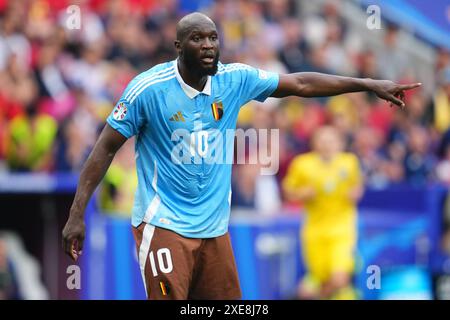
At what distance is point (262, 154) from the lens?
1467 cm

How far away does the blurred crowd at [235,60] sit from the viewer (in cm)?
1420

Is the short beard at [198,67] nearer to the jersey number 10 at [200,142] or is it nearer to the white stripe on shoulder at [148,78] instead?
the white stripe on shoulder at [148,78]

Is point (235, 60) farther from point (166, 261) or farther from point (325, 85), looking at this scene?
point (166, 261)

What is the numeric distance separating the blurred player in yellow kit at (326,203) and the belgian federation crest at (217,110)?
232 inches

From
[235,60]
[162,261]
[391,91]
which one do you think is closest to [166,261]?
[162,261]

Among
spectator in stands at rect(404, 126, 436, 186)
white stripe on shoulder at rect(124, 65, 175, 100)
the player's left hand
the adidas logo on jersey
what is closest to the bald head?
white stripe on shoulder at rect(124, 65, 175, 100)

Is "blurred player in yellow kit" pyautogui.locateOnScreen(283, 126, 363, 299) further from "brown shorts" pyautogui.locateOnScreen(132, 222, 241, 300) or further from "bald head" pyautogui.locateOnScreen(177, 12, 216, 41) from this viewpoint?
"bald head" pyautogui.locateOnScreen(177, 12, 216, 41)

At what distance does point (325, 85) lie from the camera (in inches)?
319

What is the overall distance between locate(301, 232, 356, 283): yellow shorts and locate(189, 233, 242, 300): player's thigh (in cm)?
571

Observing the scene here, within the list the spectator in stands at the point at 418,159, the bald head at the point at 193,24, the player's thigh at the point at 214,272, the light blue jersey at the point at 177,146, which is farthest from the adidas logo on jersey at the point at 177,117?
the spectator in stands at the point at 418,159

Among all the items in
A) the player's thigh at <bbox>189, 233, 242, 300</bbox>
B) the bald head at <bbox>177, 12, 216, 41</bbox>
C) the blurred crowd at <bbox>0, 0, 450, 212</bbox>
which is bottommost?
the player's thigh at <bbox>189, 233, 242, 300</bbox>

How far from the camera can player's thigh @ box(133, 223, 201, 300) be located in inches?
302

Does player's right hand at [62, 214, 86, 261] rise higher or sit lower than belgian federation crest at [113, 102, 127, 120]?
lower
